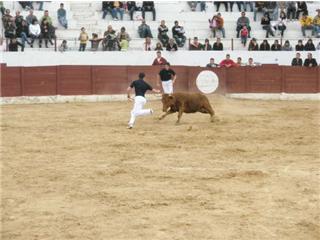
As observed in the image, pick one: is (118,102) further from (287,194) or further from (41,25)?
(287,194)

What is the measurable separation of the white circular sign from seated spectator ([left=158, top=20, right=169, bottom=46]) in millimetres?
2475

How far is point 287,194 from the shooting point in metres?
8.73

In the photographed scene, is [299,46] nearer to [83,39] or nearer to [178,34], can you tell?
[178,34]

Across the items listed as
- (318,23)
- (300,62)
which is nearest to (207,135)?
(300,62)

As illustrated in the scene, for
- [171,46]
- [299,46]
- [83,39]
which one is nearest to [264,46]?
[299,46]

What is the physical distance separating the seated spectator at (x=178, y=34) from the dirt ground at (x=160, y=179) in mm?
8281

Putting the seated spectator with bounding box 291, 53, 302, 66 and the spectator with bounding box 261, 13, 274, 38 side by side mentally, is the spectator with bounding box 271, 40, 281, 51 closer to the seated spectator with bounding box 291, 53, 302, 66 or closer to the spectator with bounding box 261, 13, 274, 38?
the spectator with bounding box 261, 13, 274, 38

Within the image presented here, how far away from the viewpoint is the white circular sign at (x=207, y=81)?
74.1 feet

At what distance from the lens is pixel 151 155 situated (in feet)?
38.0

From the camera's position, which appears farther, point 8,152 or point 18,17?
point 18,17

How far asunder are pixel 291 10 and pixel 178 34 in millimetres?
5141

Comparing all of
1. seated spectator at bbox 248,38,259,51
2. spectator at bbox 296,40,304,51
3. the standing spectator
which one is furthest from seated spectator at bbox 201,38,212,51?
the standing spectator

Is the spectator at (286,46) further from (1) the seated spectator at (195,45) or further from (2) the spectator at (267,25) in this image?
(1) the seated spectator at (195,45)

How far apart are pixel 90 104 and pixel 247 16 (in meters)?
9.18
